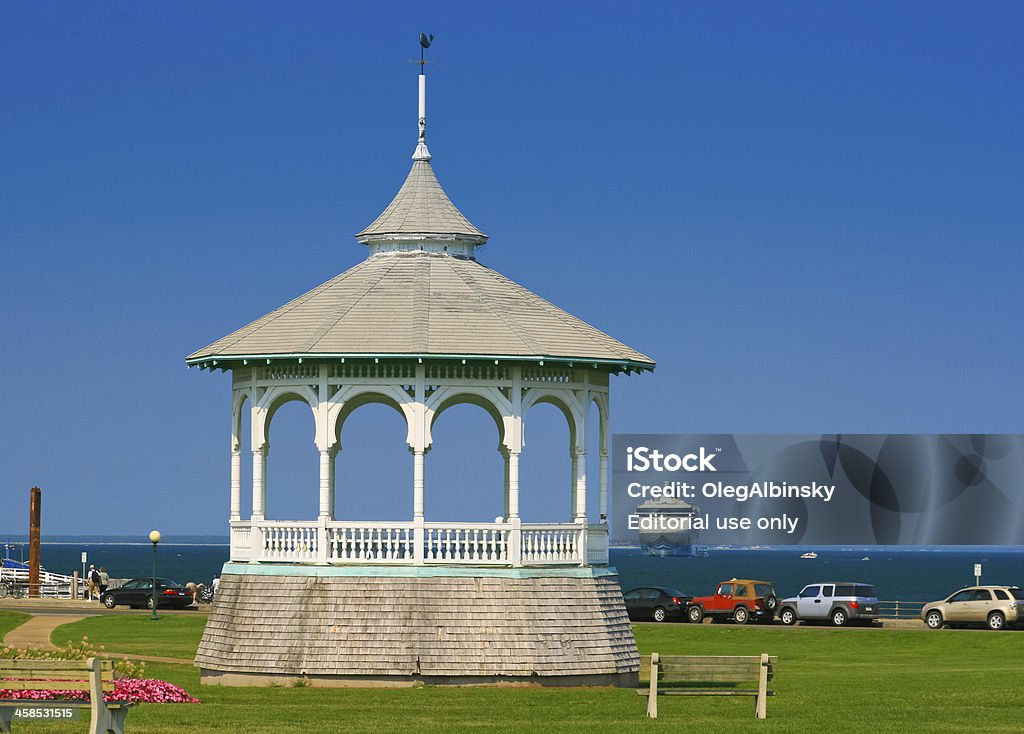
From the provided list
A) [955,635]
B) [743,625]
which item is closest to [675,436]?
[743,625]

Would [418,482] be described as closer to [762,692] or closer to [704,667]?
[704,667]

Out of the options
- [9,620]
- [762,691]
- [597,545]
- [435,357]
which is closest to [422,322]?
[435,357]

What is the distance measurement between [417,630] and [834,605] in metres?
30.8

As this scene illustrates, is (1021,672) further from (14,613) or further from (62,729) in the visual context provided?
(14,613)

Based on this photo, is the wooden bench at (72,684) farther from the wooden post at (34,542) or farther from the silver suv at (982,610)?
the wooden post at (34,542)

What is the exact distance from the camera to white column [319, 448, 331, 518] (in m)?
33.7

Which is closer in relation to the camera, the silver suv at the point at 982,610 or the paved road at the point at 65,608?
the silver suv at the point at 982,610

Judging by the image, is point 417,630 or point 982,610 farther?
point 982,610

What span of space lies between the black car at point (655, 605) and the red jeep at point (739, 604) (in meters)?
0.40

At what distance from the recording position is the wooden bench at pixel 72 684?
22906 millimetres

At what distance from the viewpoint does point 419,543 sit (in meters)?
33.2

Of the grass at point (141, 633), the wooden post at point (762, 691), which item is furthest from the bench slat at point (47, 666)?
the grass at point (141, 633)

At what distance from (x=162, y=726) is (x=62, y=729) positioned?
1.29 m

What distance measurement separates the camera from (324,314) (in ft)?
113
